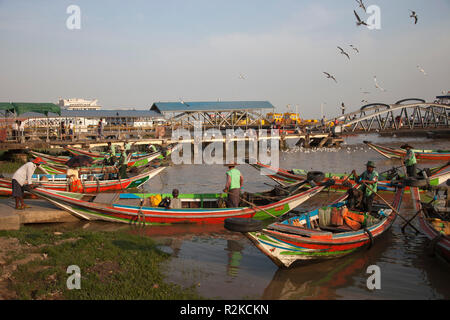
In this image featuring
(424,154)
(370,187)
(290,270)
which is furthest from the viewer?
(424,154)

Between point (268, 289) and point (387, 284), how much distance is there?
2.52 metres

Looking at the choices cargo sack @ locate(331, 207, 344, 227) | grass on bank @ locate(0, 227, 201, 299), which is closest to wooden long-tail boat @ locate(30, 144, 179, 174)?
grass on bank @ locate(0, 227, 201, 299)

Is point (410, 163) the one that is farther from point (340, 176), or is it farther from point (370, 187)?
point (370, 187)

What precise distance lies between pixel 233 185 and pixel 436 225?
5289mm

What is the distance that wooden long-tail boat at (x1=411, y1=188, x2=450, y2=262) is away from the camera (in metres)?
8.37

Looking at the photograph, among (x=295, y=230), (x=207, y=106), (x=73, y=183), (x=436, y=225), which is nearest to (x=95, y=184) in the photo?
(x=73, y=183)

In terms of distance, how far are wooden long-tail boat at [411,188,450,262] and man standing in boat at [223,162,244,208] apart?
188 inches

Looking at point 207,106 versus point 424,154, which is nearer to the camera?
point 424,154

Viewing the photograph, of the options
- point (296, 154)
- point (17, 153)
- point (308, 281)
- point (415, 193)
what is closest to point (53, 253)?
point (308, 281)

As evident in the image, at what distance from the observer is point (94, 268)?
302 inches

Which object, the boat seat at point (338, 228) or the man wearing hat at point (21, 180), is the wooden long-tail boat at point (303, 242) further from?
the man wearing hat at point (21, 180)

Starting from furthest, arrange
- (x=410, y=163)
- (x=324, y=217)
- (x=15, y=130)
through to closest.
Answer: (x=15, y=130) → (x=410, y=163) → (x=324, y=217)

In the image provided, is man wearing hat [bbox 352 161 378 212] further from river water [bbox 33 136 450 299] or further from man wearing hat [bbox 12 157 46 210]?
man wearing hat [bbox 12 157 46 210]
